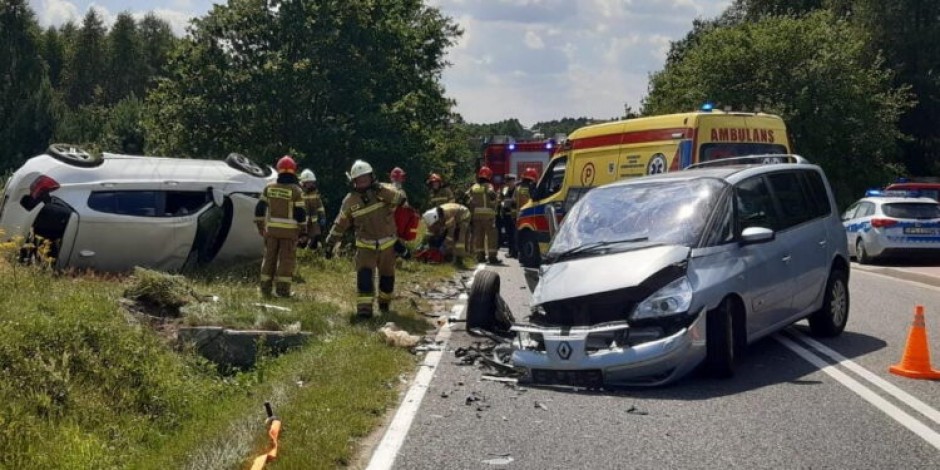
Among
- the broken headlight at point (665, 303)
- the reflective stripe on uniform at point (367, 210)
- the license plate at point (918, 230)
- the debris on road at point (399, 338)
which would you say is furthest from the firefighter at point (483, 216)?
the broken headlight at point (665, 303)

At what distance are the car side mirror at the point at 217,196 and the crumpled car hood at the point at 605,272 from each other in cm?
718

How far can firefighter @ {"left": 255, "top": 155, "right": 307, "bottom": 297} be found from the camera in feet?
40.0

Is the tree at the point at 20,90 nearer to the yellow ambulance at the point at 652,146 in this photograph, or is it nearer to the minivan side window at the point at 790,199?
the yellow ambulance at the point at 652,146

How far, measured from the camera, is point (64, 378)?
291 inches

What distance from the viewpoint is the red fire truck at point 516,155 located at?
2784 centimetres

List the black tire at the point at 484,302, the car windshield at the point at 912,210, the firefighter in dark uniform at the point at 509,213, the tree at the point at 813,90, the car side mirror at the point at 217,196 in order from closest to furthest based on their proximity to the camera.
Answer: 1. the black tire at the point at 484,302
2. the car side mirror at the point at 217,196
3. the car windshield at the point at 912,210
4. the firefighter in dark uniform at the point at 509,213
5. the tree at the point at 813,90

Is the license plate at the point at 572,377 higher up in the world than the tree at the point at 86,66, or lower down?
lower down

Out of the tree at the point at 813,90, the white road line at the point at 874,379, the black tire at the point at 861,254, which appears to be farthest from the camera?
the tree at the point at 813,90

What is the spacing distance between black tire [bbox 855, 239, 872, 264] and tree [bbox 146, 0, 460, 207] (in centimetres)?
1137

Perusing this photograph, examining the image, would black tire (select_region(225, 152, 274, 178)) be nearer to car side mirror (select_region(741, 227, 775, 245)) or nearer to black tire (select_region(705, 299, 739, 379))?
car side mirror (select_region(741, 227, 775, 245))

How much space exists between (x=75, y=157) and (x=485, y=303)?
21.8 feet

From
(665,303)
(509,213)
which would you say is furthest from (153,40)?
(665,303)

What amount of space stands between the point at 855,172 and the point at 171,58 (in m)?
26.1

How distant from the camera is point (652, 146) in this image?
13.2 metres
